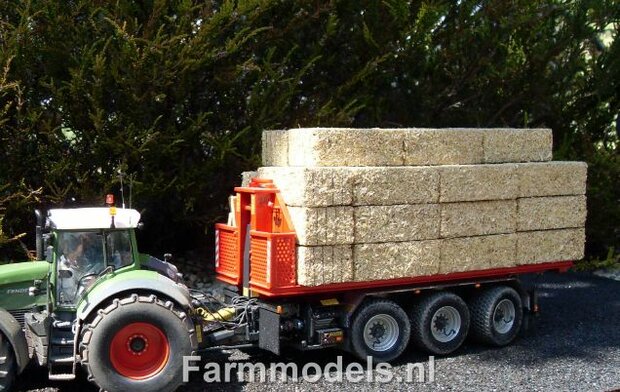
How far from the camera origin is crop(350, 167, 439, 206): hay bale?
8.41m

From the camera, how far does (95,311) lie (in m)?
7.28


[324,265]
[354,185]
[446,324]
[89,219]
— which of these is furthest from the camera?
[446,324]

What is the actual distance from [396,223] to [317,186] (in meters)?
1.10

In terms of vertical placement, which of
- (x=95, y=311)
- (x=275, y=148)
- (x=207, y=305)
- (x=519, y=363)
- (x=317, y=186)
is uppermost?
(x=275, y=148)

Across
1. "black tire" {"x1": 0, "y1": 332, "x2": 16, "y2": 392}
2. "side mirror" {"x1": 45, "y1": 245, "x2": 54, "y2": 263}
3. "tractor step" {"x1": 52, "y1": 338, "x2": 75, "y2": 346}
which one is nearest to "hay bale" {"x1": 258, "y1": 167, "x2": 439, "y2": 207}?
"side mirror" {"x1": 45, "y1": 245, "x2": 54, "y2": 263}

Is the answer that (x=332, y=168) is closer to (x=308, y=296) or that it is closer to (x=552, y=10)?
(x=308, y=296)

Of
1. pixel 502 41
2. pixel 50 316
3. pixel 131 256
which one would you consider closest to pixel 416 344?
pixel 131 256

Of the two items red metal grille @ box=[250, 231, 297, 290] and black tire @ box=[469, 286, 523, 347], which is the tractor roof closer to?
red metal grille @ box=[250, 231, 297, 290]

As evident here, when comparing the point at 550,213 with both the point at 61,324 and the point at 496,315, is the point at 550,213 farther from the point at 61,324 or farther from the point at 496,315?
the point at 61,324

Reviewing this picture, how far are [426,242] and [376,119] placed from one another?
436 cm

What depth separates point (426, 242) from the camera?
8.81m

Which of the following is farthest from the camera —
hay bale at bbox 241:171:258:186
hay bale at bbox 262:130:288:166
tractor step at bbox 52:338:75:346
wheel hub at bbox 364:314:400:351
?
hay bale at bbox 241:171:258:186

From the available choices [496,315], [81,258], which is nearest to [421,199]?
[496,315]

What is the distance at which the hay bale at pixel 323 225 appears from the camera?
812 centimetres
